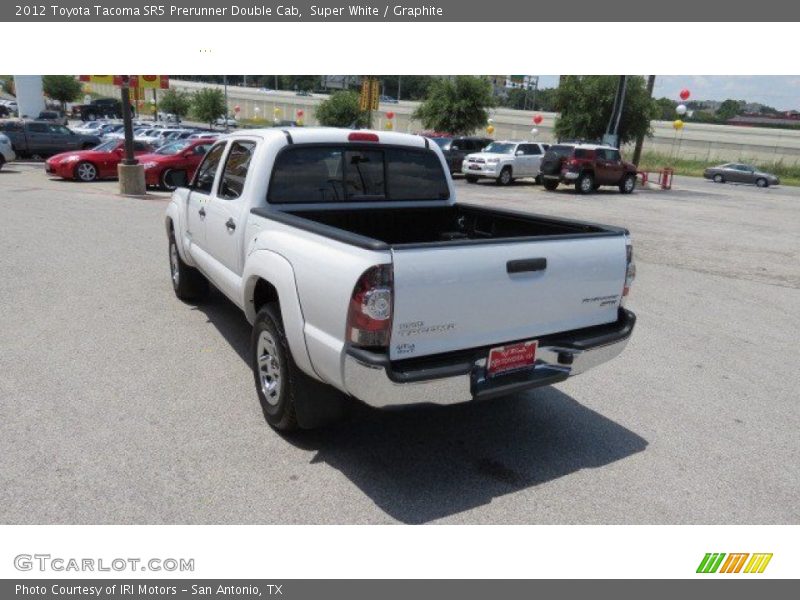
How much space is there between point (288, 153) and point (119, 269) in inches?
190

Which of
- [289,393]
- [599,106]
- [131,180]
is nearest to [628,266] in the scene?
[289,393]

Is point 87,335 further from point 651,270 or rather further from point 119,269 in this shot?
point 651,270

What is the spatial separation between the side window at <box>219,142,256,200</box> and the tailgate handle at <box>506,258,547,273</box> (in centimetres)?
235

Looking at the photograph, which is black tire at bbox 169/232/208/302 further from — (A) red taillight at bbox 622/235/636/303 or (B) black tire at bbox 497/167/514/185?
(B) black tire at bbox 497/167/514/185

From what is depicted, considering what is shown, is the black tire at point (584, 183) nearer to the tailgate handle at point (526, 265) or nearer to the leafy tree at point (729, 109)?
the tailgate handle at point (526, 265)

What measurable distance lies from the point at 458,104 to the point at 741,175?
69.4 feet

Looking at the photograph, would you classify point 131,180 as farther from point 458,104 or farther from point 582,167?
point 458,104

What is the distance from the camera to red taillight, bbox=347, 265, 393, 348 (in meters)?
2.92

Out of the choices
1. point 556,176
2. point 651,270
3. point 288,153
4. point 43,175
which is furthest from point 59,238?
point 556,176

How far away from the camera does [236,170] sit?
4.84 metres

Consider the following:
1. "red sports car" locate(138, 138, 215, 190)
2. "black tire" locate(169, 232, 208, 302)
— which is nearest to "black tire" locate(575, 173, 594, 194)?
"red sports car" locate(138, 138, 215, 190)

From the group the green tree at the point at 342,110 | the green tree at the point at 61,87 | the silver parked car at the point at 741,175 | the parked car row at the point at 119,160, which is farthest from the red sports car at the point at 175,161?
the green tree at the point at 61,87

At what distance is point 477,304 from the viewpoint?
3213 mm

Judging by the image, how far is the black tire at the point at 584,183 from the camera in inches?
907
